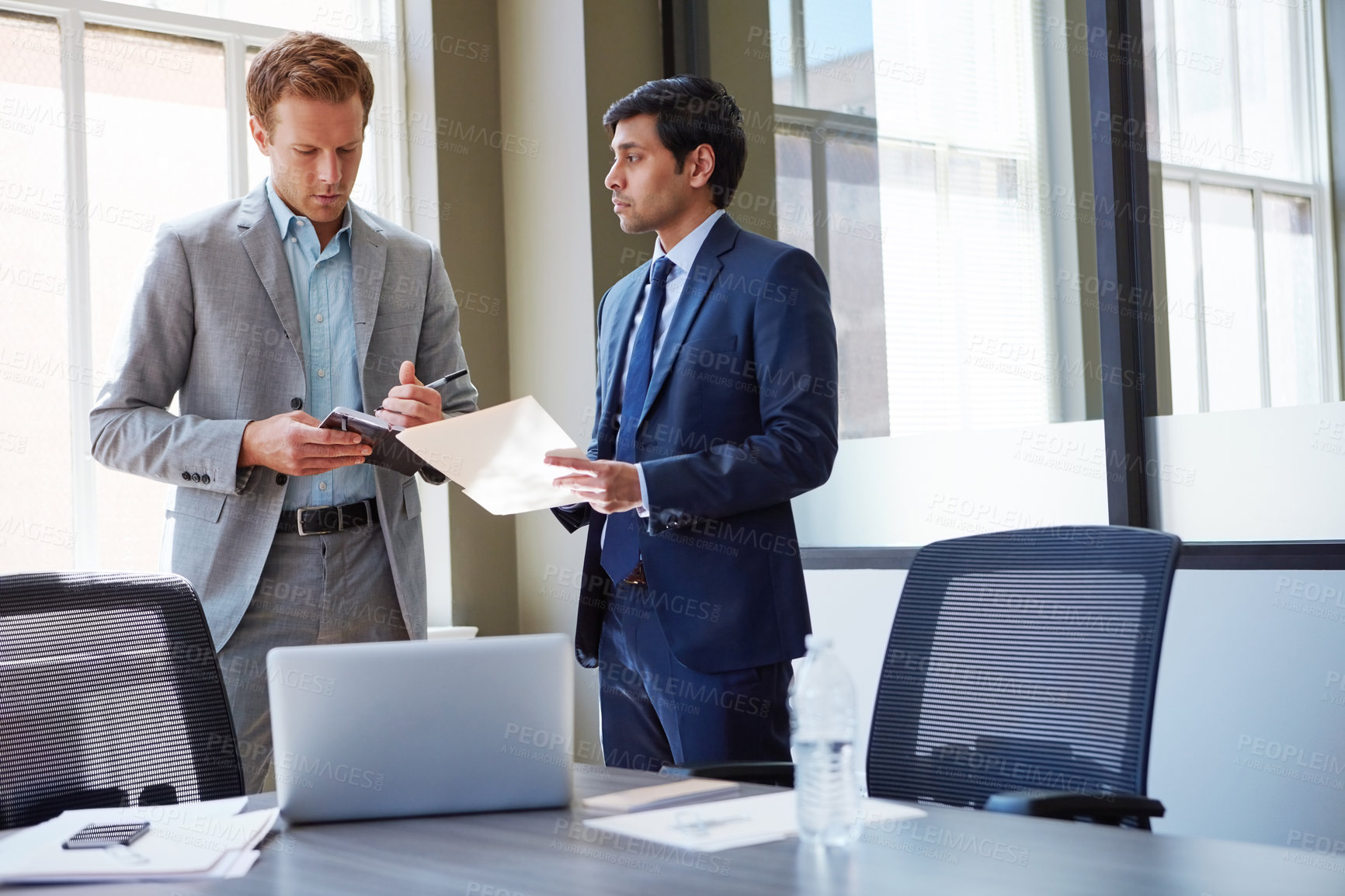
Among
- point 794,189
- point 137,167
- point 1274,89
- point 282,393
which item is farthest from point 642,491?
point 137,167

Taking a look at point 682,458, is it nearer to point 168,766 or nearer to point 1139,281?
point 168,766

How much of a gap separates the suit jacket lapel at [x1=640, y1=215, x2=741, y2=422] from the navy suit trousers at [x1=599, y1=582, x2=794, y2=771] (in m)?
0.38

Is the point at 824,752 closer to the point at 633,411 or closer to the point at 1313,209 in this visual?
the point at 633,411

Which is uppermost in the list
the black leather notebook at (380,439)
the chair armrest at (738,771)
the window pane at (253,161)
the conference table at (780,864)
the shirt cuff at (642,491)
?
the window pane at (253,161)

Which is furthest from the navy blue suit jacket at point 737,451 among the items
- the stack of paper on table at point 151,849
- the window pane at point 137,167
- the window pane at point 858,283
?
the window pane at point 137,167

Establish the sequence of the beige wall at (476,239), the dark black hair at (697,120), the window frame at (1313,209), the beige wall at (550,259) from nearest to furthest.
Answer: the dark black hair at (697,120), the window frame at (1313,209), the beige wall at (550,259), the beige wall at (476,239)

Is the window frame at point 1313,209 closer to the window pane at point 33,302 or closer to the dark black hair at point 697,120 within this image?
the dark black hair at point 697,120

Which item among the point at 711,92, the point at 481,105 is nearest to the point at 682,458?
the point at 711,92

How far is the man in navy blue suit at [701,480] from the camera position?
212cm

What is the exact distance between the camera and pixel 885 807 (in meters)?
1.52

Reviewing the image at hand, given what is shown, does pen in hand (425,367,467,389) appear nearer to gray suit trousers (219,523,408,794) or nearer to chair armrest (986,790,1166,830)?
gray suit trousers (219,523,408,794)

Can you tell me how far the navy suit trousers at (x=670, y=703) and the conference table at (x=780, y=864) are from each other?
723 millimetres

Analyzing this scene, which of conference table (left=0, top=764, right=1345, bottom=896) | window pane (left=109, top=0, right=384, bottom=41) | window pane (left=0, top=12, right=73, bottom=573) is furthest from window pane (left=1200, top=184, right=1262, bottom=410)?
window pane (left=0, top=12, right=73, bottom=573)

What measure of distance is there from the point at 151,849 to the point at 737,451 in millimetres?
1104
